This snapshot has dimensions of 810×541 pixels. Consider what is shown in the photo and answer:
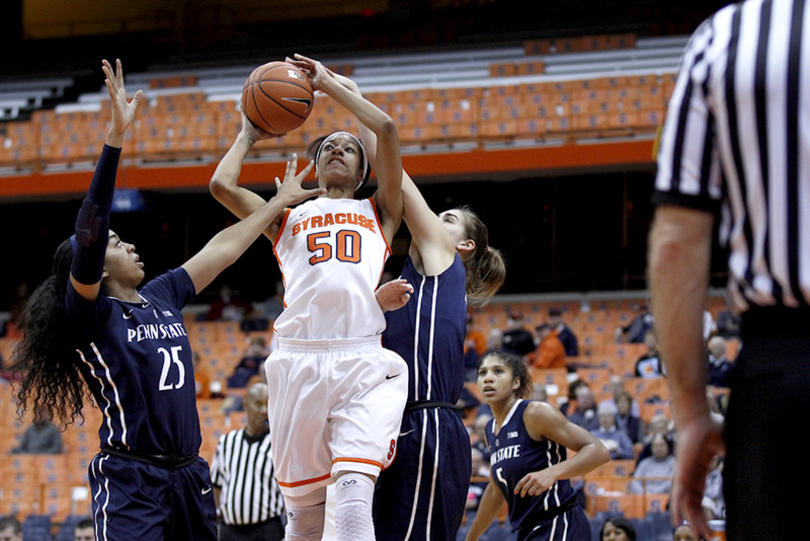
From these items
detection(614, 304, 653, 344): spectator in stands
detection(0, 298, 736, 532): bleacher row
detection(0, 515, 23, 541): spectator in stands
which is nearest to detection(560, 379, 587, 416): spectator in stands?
detection(0, 298, 736, 532): bleacher row

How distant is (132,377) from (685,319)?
2508mm

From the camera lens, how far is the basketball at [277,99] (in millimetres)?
4047

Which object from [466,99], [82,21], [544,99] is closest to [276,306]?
[466,99]

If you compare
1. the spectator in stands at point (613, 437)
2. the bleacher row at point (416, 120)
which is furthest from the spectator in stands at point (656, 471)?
the bleacher row at point (416, 120)

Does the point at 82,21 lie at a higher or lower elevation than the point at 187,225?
higher

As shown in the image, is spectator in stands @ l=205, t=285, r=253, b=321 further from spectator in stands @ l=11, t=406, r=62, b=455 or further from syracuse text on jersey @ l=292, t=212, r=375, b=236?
syracuse text on jersey @ l=292, t=212, r=375, b=236

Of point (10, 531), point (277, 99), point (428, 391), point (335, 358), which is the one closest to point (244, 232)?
point (277, 99)

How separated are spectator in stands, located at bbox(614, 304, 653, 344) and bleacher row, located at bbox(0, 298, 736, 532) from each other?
0.48 feet

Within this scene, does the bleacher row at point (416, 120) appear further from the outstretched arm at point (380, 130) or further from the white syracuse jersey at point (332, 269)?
the white syracuse jersey at point (332, 269)

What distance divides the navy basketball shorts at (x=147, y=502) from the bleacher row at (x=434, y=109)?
433 inches

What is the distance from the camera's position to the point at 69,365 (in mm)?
3711

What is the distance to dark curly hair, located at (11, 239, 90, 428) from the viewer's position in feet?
11.8

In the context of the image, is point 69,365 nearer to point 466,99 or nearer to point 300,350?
point 300,350

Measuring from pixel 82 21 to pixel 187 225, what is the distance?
8.18m
